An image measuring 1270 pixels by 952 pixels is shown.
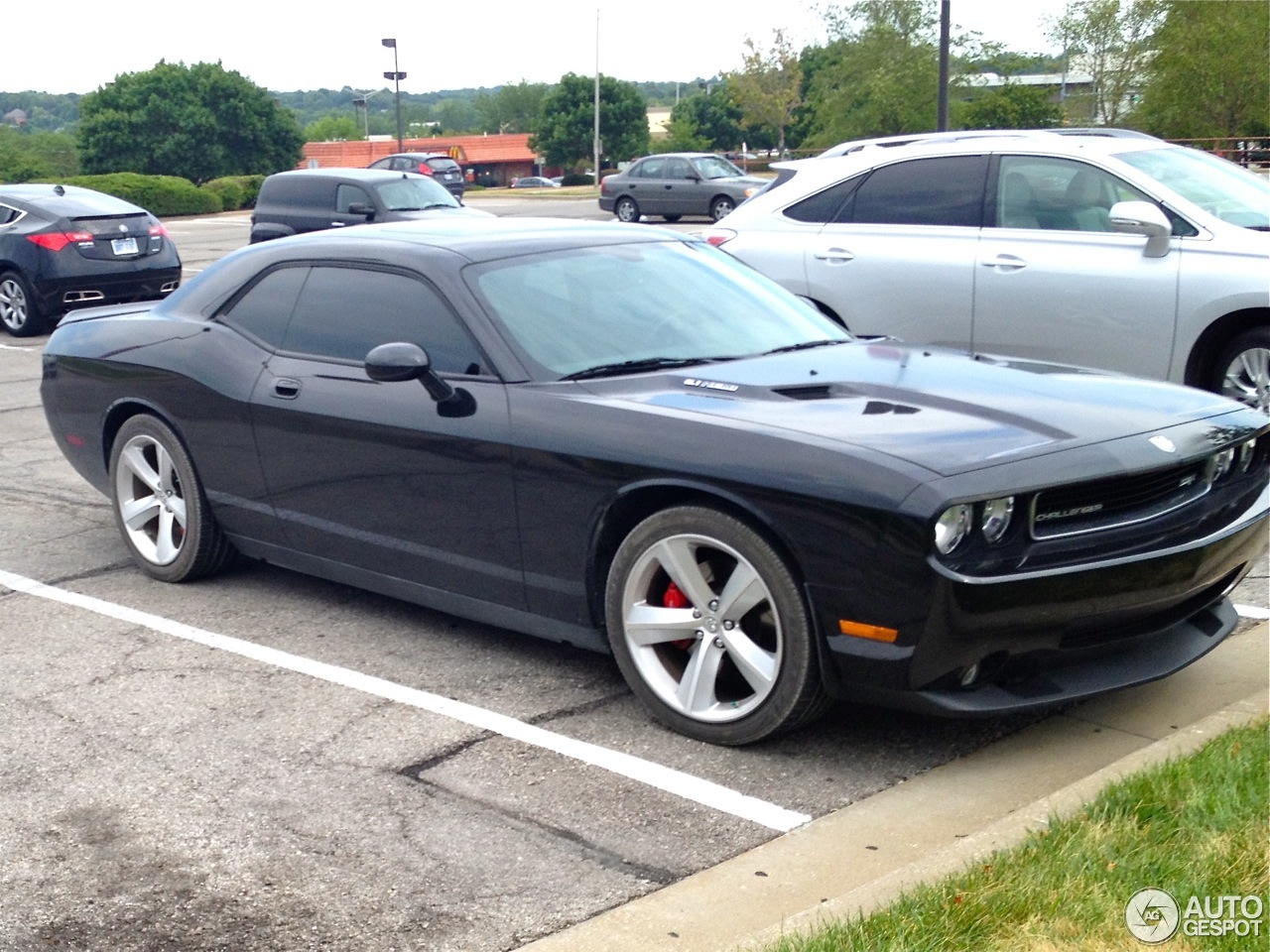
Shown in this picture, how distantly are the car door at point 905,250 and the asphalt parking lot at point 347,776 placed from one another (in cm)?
280

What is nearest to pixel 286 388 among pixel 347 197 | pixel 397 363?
pixel 397 363

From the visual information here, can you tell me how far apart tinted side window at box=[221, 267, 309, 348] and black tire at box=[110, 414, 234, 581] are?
0.58 m

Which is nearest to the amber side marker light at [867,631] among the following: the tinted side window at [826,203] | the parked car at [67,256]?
the tinted side window at [826,203]

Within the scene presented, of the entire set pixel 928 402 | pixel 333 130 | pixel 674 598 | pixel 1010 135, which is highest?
pixel 333 130

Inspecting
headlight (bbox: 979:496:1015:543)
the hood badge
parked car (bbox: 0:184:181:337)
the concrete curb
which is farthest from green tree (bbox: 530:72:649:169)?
headlight (bbox: 979:496:1015:543)

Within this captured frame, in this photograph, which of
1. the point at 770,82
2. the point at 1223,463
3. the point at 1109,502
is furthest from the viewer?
the point at 770,82


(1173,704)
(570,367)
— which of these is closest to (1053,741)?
(1173,704)

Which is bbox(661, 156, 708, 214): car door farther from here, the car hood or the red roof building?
the red roof building

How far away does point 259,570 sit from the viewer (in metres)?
6.65

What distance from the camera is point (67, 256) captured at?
16094 mm

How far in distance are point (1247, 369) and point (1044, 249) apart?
4.03 feet

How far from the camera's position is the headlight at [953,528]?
397cm

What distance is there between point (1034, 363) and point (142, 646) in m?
3.39

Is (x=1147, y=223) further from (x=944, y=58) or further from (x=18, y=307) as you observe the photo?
(x=944, y=58)
